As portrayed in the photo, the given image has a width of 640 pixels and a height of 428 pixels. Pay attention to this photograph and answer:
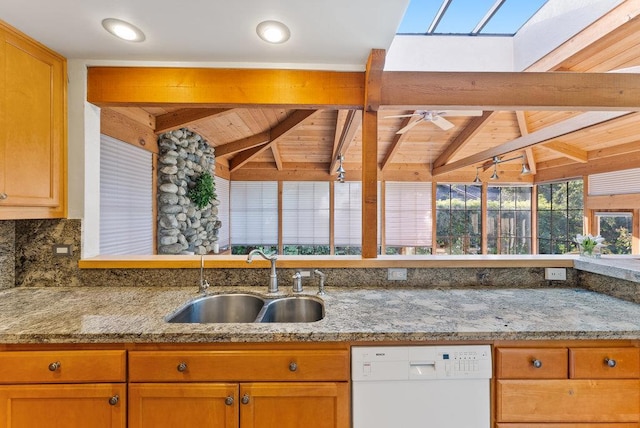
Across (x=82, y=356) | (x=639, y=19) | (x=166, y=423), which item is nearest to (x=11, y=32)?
(x=82, y=356)

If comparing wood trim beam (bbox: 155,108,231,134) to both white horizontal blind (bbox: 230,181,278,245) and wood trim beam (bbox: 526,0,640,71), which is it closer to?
white horizontal blind (bbox: 230,181,278,245)

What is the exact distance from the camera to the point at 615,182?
185 inches

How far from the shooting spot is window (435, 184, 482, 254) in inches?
260

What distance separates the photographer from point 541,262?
188 cm

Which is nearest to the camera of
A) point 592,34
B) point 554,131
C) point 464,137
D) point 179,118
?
point 592,34

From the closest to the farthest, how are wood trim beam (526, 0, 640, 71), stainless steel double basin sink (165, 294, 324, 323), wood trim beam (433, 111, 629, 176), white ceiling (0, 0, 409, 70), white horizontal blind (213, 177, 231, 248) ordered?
white ceiling (0, 0, 409, 70) → stainless steel double basin sink (165, 294, 324, 323) → wood trim beam (526, 0, 640, 71) → wood trim beam (433, 111, 629, 176) → white horizontal blind (213, 177, 231, 248)

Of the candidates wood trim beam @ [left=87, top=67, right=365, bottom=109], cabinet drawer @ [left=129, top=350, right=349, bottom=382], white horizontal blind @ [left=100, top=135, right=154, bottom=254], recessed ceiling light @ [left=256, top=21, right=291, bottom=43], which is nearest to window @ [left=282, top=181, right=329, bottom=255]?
white horizontal blind @ [left=100, top=135, right=154, bottom=254]

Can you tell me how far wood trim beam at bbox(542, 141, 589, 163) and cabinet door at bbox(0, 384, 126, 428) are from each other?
255 inches

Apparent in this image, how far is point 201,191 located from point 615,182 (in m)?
6.45

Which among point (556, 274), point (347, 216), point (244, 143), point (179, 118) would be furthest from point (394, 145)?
point (556, 274)

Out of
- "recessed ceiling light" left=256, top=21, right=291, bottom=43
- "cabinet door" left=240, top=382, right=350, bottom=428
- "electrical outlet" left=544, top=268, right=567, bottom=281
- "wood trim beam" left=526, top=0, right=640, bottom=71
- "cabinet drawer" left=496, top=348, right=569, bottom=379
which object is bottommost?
"cabinet door" left=240, top=382, right=350, bottom=428

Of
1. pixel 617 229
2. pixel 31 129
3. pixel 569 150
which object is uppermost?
pixel 569 150

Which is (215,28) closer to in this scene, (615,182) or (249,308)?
(249,308)

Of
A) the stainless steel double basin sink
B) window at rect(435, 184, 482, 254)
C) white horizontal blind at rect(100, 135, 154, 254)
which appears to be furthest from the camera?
window at rect(435, 184, 482, 254)
